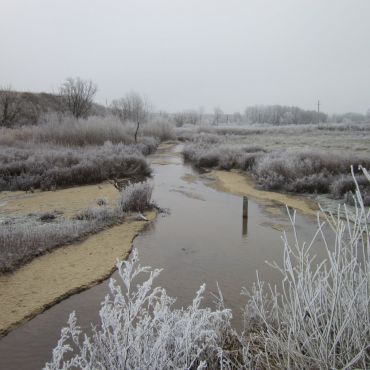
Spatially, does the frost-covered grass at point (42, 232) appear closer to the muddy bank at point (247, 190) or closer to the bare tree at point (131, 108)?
the muddy bank at point (247, 190)

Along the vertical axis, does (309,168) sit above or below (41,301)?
above

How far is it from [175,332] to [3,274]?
3484mm

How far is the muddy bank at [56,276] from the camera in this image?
4680 mm

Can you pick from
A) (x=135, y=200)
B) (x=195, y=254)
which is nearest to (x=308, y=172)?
(x=135, y=200)

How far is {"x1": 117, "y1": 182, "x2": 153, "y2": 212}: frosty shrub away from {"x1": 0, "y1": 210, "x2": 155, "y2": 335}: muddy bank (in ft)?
6.07

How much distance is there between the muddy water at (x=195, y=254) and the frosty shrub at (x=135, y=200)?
783 mm

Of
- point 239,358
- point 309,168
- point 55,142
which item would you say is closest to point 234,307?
point 239,358

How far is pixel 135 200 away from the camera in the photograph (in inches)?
370

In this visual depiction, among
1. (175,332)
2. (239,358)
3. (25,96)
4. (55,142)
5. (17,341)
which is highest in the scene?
(25,96)

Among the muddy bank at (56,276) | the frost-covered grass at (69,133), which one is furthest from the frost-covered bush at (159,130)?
the muddy bank at (56,276)

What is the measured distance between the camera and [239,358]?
11.0 ft

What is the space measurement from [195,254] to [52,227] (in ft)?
9.54

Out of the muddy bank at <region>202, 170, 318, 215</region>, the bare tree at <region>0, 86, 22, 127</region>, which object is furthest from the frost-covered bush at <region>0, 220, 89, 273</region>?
the bare tree at <region>0, 86, 22, 127</region>

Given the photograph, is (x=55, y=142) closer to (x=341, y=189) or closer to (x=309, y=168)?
(x=309, y=168)
